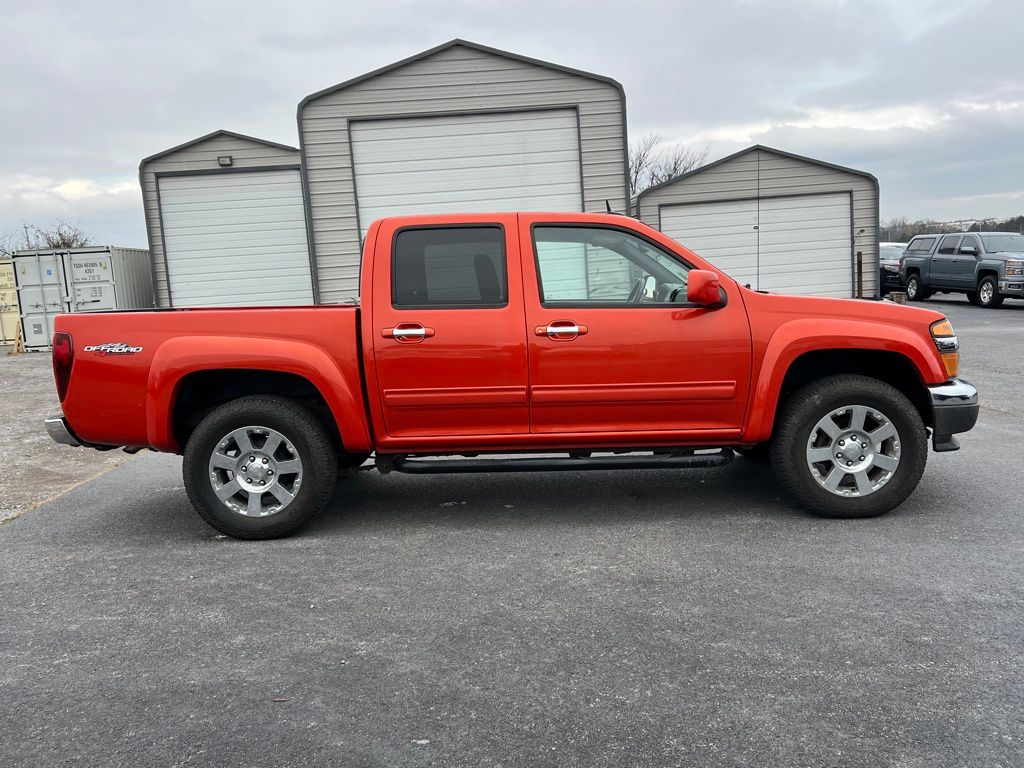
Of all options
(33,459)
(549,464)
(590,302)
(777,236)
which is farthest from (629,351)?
(777,236)

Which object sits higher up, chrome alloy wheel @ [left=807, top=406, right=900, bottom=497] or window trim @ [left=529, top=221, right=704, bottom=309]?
window trim @ [left=529, top=221, right=704, bottom=309]

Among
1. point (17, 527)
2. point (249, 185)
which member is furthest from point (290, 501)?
point (249, 185)

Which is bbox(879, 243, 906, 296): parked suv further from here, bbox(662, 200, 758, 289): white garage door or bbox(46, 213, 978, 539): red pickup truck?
bbox(46, 213, 978, 539): red pickup truck

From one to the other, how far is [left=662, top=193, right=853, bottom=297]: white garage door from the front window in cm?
1457

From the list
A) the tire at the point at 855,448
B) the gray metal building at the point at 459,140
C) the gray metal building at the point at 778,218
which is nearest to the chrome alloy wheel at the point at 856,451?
the tire at the point at 855,448

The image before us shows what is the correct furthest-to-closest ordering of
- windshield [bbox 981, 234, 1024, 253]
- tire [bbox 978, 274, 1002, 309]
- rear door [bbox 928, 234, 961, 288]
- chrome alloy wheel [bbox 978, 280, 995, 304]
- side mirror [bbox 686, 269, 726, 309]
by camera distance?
rear door [bbox 928, 234, 961, 288] → windshield [bbox 981, 234, 1024, 253] → chrome alloy wheel [bbox 978, 280, 995, 304] → tire [bbox 978, 274, 1002, 309] → side mirror [bbox 686, 269, 726, 309]

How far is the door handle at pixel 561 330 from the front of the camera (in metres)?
4.73

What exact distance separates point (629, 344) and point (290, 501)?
2.10m

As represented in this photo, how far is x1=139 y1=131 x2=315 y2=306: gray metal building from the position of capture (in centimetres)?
1650

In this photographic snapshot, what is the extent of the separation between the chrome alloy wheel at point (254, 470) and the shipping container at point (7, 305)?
17505 mm

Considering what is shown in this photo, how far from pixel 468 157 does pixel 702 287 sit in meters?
10.6

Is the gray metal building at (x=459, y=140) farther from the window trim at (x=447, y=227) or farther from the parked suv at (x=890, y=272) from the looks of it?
the parked suv at (x=890, y=272)

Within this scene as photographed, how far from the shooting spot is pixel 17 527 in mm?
5324

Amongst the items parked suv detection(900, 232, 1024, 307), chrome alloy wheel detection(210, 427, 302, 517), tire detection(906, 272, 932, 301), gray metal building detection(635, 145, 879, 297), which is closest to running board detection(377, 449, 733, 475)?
chrome alloy wheel detection(210, 427, 302, 517)
